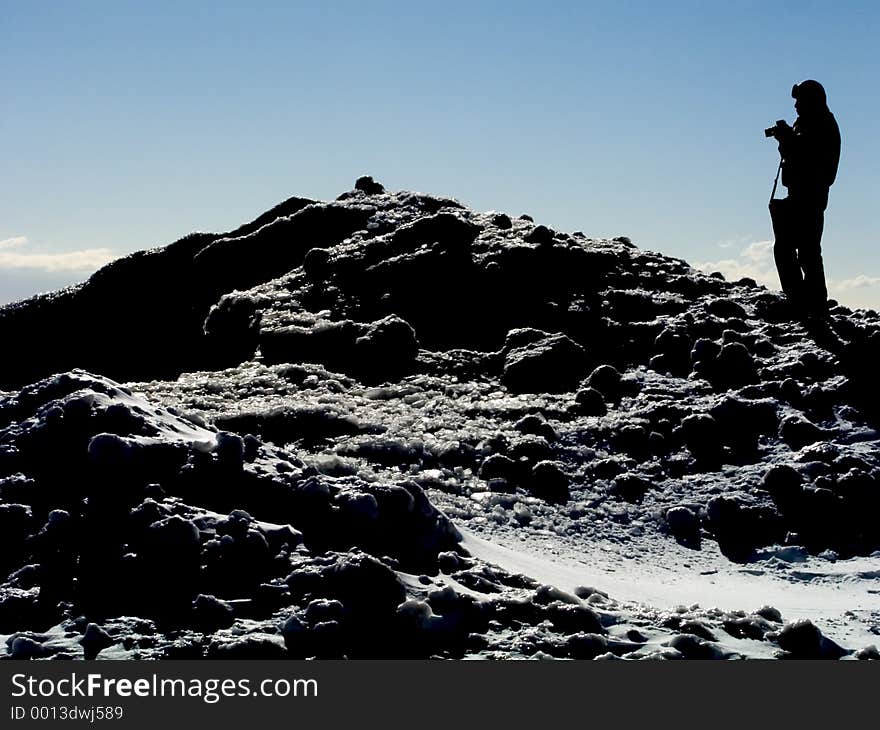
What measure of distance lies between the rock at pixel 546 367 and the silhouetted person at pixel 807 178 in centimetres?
319

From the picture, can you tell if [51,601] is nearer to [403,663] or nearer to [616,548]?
[403,663]

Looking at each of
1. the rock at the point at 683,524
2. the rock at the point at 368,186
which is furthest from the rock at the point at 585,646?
the rock at the point at 368,186

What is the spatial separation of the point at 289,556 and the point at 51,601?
1.25 m

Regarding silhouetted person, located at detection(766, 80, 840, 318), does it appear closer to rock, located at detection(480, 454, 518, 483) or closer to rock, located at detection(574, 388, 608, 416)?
rock, located at detection(574, 388, 608, 416)

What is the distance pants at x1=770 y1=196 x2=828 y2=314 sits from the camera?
1241 centimetres

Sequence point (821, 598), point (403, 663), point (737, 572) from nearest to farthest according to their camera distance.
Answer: point (403, 663) < point (821, 598) < point (737, 572)

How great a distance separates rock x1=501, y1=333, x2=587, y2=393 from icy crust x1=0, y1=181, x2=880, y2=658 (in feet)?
0.13

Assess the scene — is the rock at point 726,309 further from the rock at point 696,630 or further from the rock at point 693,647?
the rock at point 693,647

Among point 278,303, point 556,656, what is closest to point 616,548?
point 556,656

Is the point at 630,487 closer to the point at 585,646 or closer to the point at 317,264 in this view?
the point at 585,646

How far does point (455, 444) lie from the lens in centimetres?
995

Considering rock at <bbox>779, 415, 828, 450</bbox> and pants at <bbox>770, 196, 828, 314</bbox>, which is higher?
pants at <bbox>770, 196, 828, 314</bbox>

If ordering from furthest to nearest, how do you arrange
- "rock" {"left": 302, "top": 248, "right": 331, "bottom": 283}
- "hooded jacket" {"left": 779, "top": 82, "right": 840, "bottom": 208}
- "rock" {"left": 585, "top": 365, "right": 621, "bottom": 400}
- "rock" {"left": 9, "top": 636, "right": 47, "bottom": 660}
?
Answer: "rock" {"left": 302, "top": 248, "right": 331, "bottom": 283}
"hooded jacket" {"left": 779, "top": 82, "right": 840, "bottom": 208}
"rock" {"left": 585, "top": 365, "right": 621, "bottom": 400}
"rock" {"left": 9, "top": 636, "right": 47, "bottom": 660}

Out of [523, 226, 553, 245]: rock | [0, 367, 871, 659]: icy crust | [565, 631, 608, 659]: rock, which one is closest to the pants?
[523, 226, 553, 245]: rock
